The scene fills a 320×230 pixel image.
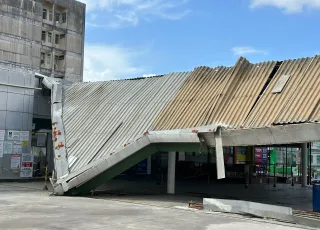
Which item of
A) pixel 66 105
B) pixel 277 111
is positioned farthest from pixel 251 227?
pixel 66 105

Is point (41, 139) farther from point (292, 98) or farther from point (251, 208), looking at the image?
point (292, 98)

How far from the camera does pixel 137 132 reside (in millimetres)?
19469

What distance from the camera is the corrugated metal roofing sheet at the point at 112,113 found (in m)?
20.0

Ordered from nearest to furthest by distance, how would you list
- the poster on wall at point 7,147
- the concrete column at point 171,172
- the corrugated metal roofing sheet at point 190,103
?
1. the corrugated metal roofing sheet at point 190,103
2. the concrete column at point 171,172
3. the poster on wall at point 7,147

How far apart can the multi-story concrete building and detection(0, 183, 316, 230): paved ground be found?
1741 inches

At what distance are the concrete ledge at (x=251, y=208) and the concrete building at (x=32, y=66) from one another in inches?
627

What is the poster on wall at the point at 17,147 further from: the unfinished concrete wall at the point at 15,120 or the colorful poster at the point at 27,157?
the colorful poster at the point at 27,157

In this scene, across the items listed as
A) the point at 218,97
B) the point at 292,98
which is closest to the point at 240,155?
the point at 218,97

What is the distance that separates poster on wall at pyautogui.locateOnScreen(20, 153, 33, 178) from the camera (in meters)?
27.4

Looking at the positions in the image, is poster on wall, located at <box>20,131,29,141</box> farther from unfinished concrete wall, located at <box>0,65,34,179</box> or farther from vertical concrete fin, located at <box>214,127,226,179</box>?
vertical concrete fin, located at <box>214,127,226,179</box>

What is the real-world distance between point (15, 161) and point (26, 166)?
2.88 feet

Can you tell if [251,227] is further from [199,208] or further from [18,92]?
[18,92]

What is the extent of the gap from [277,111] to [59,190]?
10.3 m

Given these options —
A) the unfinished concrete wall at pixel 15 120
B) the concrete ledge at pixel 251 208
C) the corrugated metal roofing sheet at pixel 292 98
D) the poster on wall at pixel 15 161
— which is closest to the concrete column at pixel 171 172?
the concrete ledge at pixel 251 208
